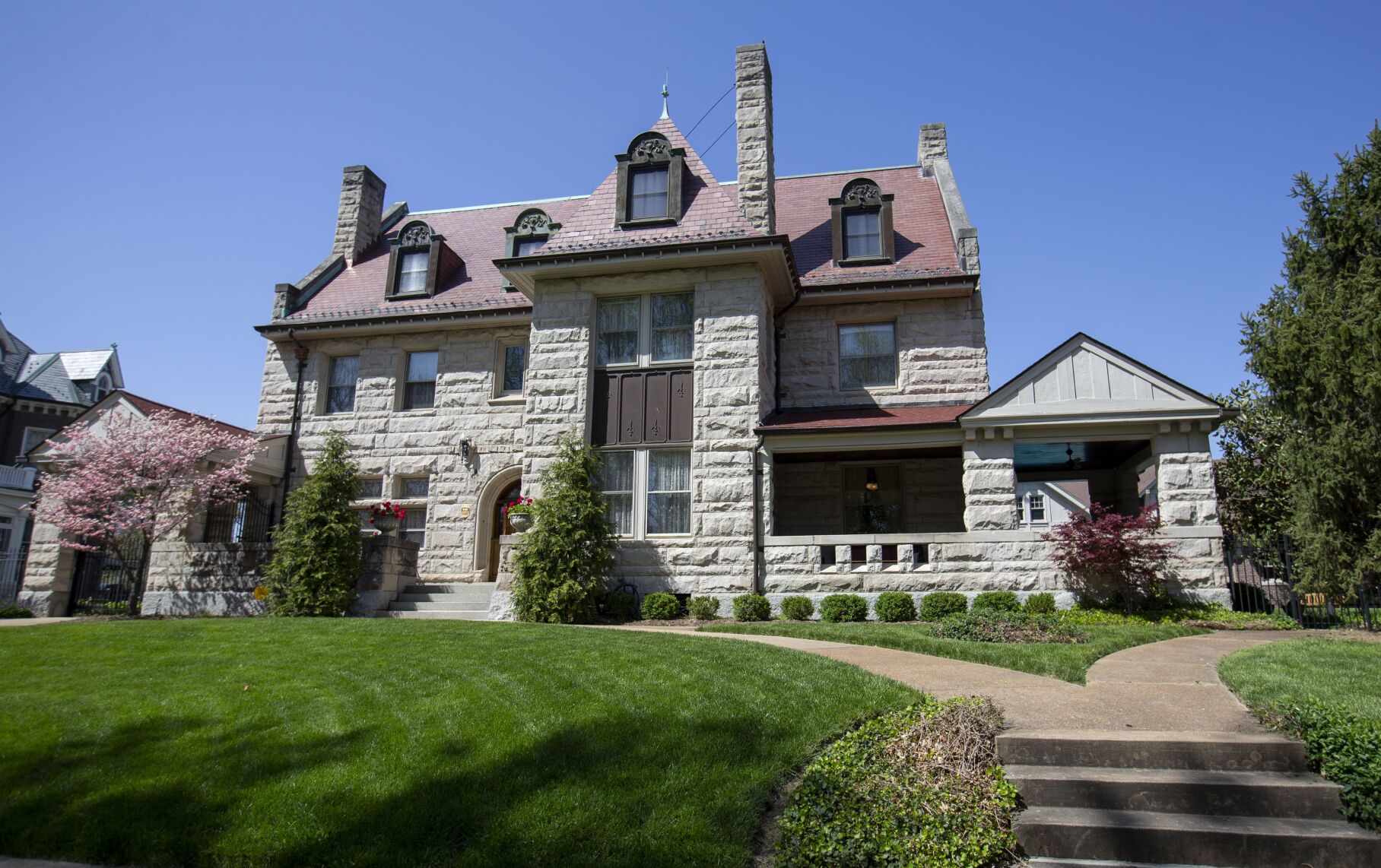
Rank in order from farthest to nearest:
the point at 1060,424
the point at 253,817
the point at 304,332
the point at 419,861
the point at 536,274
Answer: the point at 304,332 < the point at 536,274 < the point at 1060,424 < the point at 253,817 < the point at 419,861

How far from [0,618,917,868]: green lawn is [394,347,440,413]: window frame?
36.2ft

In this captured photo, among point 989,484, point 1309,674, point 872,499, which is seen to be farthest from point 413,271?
point 1309,674

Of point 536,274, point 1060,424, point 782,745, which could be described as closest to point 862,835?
point 782,745

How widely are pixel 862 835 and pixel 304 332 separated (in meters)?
18.7

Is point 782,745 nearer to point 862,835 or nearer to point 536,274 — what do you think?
point 862,835

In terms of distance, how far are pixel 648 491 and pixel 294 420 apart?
9367 millimetres

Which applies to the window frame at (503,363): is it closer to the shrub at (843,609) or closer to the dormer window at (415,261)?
the dormer window at (415,261)

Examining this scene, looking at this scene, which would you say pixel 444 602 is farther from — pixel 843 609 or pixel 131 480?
pixel 843 609

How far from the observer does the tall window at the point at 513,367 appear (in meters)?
18.8

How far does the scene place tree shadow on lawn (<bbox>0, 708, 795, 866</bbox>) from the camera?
439 cm

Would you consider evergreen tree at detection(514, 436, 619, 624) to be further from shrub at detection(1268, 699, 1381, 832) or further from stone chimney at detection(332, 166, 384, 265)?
stone chimney at detection(332, 166, 384, 265)

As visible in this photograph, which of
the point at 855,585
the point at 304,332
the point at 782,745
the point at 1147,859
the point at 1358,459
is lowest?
the point at 1147,859

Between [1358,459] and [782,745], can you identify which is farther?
[1358,459]

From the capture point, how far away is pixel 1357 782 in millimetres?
4750
